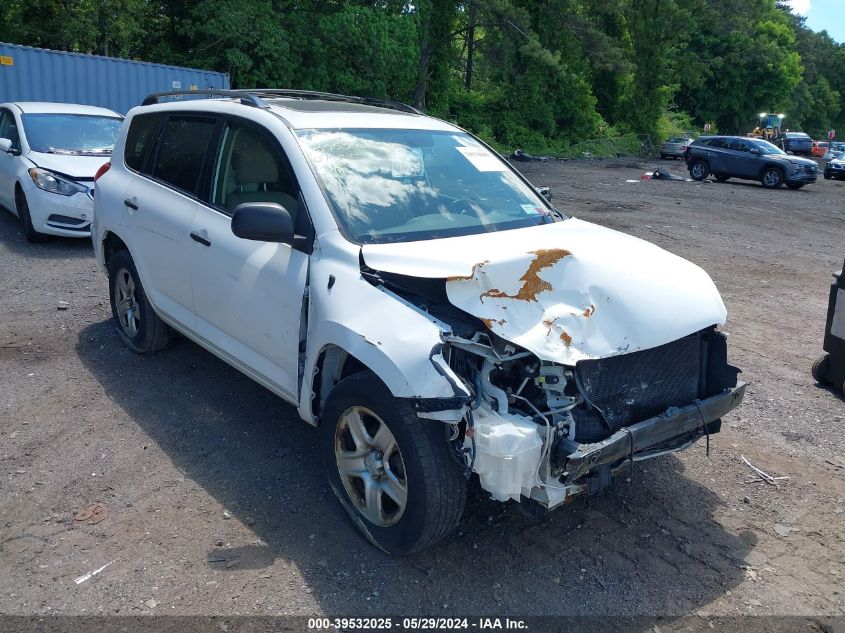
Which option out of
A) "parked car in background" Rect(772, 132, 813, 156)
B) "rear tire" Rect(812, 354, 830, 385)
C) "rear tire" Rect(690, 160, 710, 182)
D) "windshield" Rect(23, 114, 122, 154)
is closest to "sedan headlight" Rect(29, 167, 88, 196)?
"windshield" Rect(23, 114, 122, 154)

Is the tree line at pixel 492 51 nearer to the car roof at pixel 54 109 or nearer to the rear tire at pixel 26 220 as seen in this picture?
the car roof at pixel 54 109

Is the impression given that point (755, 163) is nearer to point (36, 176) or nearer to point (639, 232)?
point (639, 232)

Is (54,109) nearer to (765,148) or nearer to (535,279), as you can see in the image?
(535,279)

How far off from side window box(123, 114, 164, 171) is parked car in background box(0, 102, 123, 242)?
159 inches

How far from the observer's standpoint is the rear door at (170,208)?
4.71 m

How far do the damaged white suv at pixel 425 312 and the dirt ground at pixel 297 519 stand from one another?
1.20ft

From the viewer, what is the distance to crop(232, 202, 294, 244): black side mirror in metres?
3.59

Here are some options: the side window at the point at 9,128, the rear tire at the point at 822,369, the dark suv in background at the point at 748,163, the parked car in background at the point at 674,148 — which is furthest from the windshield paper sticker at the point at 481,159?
the parked car in background at the point at 674,148

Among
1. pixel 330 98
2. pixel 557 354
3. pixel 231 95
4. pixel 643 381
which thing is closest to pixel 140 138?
pixel 231 95

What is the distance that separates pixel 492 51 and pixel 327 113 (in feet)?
127

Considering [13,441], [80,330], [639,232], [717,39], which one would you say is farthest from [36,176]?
[717,39]

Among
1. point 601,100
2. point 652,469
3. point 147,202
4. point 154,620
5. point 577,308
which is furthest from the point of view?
point 601,100

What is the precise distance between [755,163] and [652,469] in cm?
2466

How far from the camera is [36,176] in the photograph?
926cm
